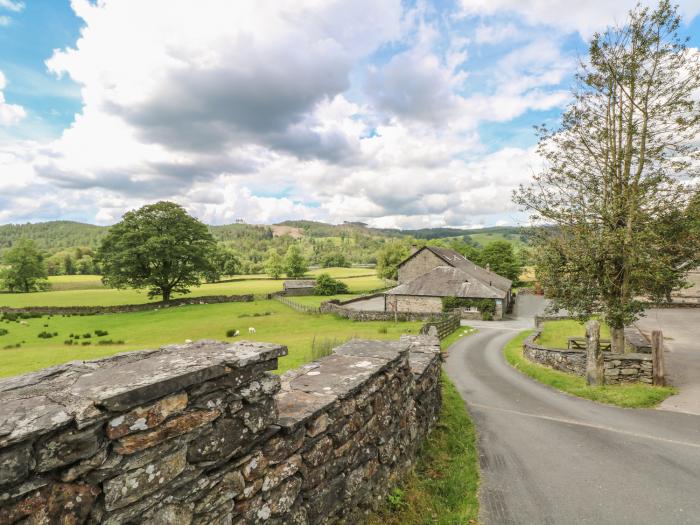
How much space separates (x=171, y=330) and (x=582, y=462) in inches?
1403

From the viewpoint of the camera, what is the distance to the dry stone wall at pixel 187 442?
214 cm

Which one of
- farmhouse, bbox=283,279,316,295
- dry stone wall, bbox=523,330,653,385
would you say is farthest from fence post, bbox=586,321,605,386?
farmhouse, bbox=283,279,316,295

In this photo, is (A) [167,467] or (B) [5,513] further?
(A) [167,467]

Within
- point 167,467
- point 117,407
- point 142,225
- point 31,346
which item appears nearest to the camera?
point 117,407

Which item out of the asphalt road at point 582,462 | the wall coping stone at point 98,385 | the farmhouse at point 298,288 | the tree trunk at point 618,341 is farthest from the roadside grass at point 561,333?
the farmhouse at point 298,288

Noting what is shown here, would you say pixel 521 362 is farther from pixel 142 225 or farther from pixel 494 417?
pixel 142 225

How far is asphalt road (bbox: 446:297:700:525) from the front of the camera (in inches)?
216

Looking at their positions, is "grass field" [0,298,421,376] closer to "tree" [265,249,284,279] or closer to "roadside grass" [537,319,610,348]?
"roadside grass" [537,319,610,348]

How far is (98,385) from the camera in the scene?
2514 millimetres

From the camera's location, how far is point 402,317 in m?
39.1

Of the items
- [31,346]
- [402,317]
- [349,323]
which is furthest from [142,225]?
[402,317]

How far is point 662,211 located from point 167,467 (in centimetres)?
1834

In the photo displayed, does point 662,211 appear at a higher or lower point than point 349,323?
higher

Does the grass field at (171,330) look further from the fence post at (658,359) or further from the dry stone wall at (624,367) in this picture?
the fence post at (658,359)
